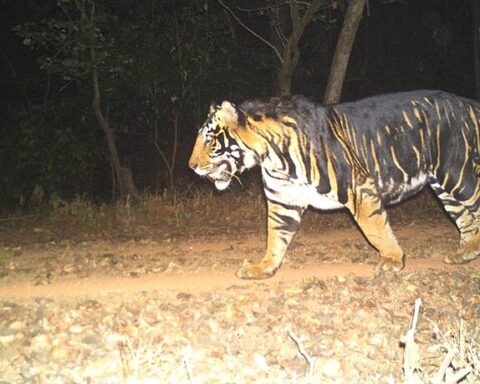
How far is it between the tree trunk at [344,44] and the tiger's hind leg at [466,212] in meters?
3.91

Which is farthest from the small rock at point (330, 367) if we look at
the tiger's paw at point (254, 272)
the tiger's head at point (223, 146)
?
the tiger's head at point (223, 146)

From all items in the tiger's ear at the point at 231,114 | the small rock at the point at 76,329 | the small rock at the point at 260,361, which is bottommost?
the small rock at the point at 76,329

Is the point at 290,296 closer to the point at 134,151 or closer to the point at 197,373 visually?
the point at 197,373

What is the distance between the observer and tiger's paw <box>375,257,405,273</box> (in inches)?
235

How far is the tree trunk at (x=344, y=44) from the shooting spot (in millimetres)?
9594

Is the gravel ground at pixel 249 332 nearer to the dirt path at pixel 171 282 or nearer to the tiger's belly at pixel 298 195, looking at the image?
the dirt path at pixel 171 282

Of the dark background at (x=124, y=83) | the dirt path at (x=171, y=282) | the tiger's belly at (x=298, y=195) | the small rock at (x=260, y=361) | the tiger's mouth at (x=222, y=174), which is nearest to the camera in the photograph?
the small rock at (x=260, y=361)

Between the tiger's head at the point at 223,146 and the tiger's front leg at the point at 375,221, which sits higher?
the tiger's head at the point at 223,146

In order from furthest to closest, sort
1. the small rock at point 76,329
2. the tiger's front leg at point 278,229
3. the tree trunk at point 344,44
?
the tree trunk at point 344,44 < the tiger's front leg at point 278,229 < the small rock at point 76,329

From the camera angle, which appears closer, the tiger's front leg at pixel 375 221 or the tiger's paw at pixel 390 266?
the tiger's front leg at pixel 375 221

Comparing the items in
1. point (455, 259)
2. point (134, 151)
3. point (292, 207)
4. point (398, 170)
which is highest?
point (398, 170)

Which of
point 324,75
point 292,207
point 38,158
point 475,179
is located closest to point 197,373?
point 292,207

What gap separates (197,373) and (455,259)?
3.74 m

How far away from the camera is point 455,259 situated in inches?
252
